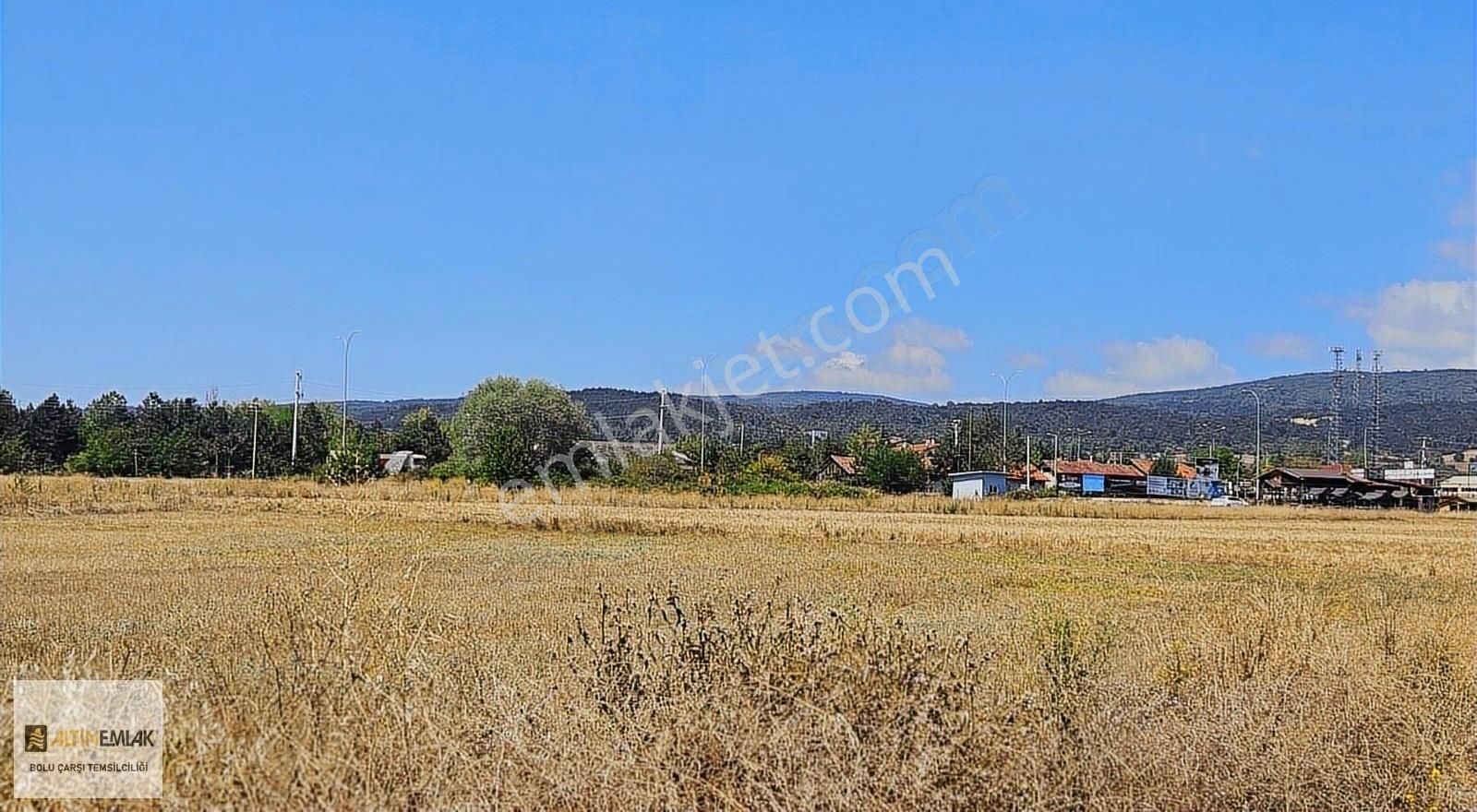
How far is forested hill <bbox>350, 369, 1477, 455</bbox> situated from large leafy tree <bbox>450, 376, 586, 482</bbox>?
33.8 meters

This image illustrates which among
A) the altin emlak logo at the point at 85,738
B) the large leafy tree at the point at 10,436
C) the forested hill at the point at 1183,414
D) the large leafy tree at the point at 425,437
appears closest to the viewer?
the altin emlak logo at the point at 85,738

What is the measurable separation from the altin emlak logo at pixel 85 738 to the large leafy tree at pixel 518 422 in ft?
207

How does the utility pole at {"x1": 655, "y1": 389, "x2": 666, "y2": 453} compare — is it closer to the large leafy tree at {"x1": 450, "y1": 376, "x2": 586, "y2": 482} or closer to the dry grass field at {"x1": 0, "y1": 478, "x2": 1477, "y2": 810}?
the large leafy tree at {"x1": 450, "y1": 376, "x2": 586, "y2": 482}

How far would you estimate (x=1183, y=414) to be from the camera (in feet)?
544

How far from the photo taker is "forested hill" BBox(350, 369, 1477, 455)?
435 ft

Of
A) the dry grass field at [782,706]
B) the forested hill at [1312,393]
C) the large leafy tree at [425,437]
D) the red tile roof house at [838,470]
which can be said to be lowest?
the red tile roof house at [838,470]

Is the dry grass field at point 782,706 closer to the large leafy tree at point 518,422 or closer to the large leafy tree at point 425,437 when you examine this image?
the large leafy tree at point 518,422

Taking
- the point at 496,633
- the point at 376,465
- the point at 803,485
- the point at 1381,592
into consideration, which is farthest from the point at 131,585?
the point at 376,465

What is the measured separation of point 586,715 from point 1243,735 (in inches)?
132

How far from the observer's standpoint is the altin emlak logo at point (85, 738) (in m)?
4.33

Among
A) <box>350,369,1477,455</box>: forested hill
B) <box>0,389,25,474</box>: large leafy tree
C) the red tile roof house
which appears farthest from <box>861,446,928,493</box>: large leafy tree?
<box>0,389,25,474</box>: large leafy tree

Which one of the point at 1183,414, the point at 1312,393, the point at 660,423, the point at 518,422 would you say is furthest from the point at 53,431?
the point at 1312,393

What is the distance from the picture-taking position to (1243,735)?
594 centimetres

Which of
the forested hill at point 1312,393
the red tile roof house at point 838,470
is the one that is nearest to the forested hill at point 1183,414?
the forested hill at point 1312,393
